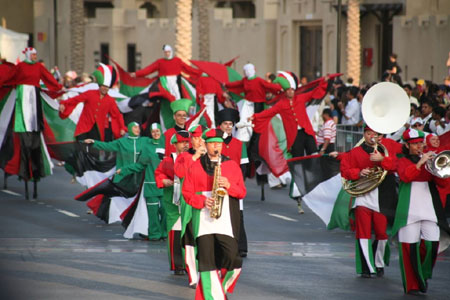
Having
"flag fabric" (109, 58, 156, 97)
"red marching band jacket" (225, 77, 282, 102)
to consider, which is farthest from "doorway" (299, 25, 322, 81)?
"red marching band jacket" (225, 77, 282, 102)

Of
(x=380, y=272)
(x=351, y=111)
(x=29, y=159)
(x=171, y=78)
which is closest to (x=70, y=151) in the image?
(x=29, y=159)

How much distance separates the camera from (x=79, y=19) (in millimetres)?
54094

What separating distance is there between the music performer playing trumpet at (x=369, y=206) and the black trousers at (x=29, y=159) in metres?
8.43

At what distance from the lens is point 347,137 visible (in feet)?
67.2

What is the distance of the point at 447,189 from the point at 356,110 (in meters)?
11.8

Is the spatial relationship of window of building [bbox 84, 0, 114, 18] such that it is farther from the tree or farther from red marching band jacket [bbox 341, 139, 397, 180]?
red marching band jacket [bbox 341, 139, 397, 180]

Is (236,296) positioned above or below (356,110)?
below

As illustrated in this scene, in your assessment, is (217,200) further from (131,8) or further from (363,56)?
(131,8)

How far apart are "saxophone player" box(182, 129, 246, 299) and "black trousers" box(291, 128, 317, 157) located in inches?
345

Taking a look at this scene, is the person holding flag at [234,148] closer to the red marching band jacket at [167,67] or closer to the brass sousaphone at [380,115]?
the brass sousaphone at [380,115]

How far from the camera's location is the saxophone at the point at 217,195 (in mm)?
10023

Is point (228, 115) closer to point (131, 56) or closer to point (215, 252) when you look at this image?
point (215, 252)

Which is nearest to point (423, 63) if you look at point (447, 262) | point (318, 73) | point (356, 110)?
point (318, 73)

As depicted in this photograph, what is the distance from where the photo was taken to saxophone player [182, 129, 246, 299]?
33.4 ft
